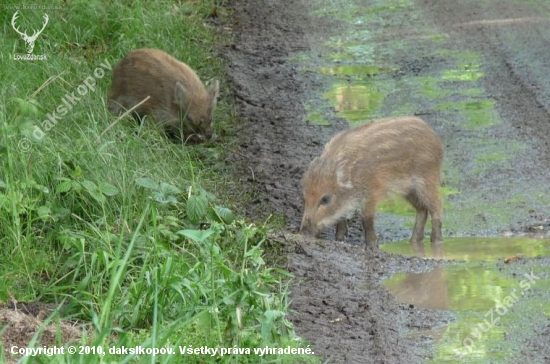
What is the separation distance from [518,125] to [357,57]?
301cm

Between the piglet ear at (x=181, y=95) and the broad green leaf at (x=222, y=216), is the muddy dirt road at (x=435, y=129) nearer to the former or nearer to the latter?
the broad green leaf at (x=222, y=216)

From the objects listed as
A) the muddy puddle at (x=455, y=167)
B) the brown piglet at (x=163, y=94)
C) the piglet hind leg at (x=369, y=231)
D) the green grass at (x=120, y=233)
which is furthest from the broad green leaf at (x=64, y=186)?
the brown piglet at (x=163, y=94)

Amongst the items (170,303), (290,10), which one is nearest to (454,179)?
(170,303)

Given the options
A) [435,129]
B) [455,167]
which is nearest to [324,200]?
[455,167]

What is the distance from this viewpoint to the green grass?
539 cm

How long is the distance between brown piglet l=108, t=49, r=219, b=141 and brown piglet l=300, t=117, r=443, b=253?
210 cm

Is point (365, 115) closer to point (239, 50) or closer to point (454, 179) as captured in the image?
point (454, 179)

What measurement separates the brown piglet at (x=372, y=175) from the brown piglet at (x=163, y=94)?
210cm

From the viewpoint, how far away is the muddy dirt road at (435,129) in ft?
20.5

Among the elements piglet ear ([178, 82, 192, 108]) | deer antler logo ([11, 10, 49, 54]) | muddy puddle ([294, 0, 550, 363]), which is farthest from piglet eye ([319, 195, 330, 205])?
deer antler logo ([11, 10, 49, 54])

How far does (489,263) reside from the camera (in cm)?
730

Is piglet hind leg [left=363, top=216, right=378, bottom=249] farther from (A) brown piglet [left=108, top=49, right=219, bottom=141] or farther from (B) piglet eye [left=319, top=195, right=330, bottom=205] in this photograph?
(A) brown piglet [left=108, top=49, right=219, bottom=141]

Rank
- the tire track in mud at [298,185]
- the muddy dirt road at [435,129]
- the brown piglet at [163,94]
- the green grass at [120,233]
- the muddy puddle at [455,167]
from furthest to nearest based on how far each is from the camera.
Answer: the brown piglet at [163,94] < the muddy puddle at [455,167] < the muddy dirt road at [435,129] < the tire track in mud at [298,185] < the green grass at [120,233]

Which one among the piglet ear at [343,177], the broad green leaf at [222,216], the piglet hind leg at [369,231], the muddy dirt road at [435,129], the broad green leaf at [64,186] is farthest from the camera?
the piglet ear at [343,177]
